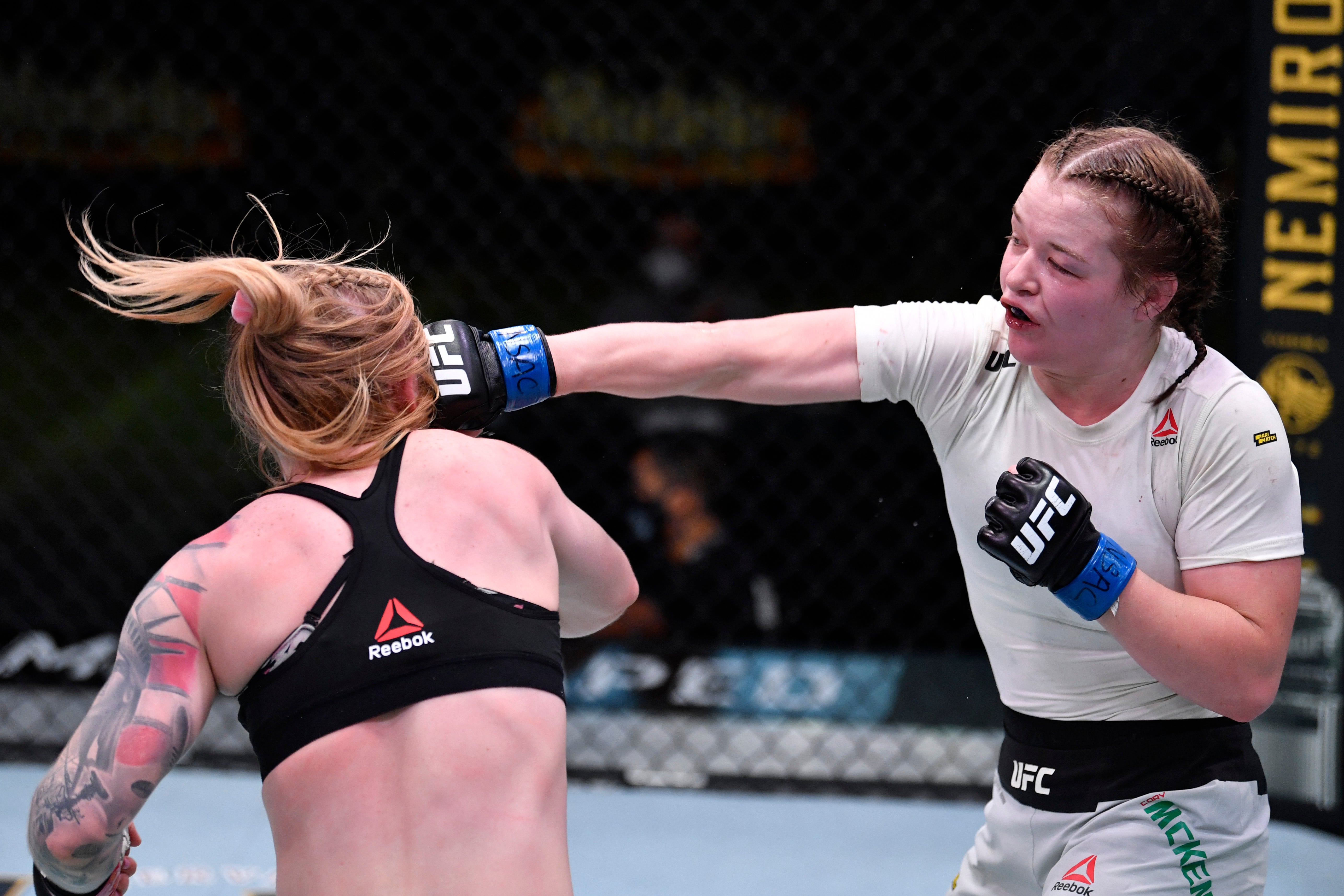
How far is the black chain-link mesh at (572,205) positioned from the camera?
3018 millimetres

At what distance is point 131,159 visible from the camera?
120 inches

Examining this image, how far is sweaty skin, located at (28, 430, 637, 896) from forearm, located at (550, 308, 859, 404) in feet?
1.47

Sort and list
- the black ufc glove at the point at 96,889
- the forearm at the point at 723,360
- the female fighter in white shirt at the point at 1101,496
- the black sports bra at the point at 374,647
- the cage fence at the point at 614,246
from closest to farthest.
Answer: the black sports bra at the point at 374,647, the black ufc glove at the point at 96,889, the female fighter in white shirt at the point at 1101,496, the forearm at the point at 723,360, the cage fence at the point at 614,246

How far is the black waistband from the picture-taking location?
4.29 feet

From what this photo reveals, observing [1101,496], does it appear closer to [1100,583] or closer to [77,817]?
[1100,583]

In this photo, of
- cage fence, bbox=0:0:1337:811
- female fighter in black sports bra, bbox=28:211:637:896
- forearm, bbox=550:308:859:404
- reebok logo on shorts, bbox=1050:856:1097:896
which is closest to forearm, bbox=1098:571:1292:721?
reebok logo on shorts, bbox=1050:856:1097:896

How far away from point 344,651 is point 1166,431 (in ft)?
2.82

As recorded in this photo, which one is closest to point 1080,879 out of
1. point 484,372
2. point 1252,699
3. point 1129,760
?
point 1129,760

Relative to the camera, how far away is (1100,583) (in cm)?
117

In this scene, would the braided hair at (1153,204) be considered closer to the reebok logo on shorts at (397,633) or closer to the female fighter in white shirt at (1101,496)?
the female fighter in white shirt at (1101,496)

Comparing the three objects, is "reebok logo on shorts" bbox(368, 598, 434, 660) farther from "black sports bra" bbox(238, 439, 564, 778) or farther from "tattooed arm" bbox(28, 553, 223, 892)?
"tattooed arm" bbox(28, 553, 223, 892)

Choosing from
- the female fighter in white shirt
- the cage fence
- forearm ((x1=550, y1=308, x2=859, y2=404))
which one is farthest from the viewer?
the cage fence

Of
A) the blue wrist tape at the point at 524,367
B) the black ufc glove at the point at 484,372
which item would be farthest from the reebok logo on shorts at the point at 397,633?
the blue wrist tape at the point at 524,367

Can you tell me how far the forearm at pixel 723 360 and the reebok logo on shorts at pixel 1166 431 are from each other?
0.34 m
